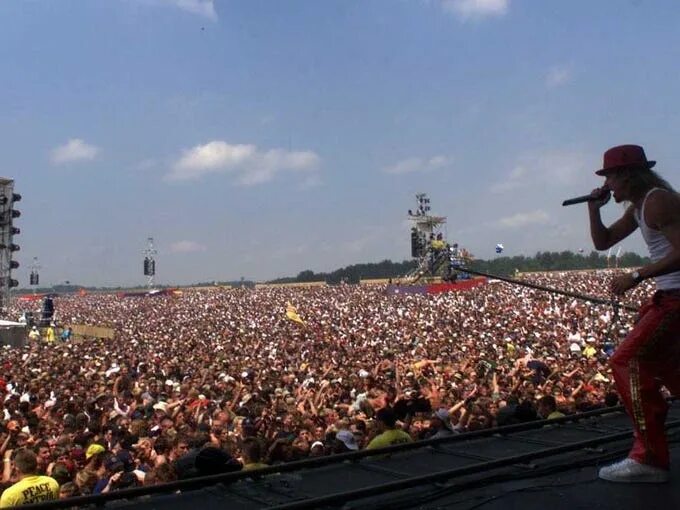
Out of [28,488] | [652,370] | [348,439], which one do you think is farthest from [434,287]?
[652,370]

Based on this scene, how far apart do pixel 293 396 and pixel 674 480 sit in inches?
282

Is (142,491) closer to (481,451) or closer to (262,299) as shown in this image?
(481,451)

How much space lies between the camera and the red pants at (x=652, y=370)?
249 cm

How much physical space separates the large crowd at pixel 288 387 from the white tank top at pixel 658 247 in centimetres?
135

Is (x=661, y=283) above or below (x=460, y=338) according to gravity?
above

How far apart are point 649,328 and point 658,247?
1.09 feet

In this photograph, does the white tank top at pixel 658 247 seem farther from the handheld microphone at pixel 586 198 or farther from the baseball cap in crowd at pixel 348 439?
the baseball cap in crowd at pixel 348 439

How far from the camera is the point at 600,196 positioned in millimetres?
2764

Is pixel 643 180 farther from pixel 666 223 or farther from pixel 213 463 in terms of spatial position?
pixel 213 463

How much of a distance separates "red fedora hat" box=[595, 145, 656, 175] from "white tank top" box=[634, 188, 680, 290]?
131mm

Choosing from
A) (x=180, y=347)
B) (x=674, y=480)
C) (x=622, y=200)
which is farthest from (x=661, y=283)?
(x=180, y=347)

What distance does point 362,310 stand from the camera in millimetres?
27328

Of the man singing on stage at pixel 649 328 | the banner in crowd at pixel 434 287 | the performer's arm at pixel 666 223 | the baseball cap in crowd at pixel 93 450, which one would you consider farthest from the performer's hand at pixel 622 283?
the banner in crowd at pixel 434 287

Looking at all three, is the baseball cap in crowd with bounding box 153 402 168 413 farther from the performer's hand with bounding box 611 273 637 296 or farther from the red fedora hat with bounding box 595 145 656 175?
the red fedora hat with bounding box 595 145 656 175
